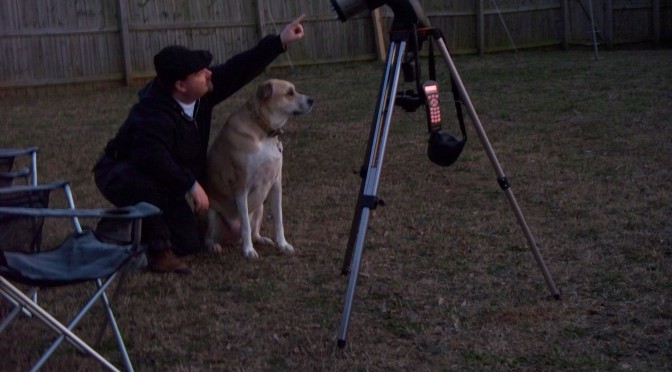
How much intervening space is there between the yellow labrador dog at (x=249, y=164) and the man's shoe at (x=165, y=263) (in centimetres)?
48

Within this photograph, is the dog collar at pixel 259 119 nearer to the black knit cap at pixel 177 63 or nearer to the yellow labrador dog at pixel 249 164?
the yellow labrador dog at pixel 249 164

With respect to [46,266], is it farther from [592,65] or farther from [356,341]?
[592,65]

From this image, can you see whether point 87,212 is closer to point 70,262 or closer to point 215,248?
point 70,262

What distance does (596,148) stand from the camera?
337 inches

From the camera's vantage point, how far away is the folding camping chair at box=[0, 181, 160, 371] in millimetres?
3555

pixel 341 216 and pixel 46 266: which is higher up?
pixel 46 266

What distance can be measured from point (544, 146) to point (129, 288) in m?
4.68

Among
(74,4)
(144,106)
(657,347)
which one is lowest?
(657,347)

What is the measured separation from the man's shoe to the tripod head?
72.1 inches

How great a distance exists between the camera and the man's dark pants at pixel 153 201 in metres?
5.39

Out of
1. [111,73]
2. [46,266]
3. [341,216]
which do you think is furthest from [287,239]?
[111,73]

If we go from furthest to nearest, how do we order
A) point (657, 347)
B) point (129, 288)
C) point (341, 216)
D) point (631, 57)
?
point (631, 57) < point (341, 216) < point (129, 288) < point (657, 347)

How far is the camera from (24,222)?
14.2 ft

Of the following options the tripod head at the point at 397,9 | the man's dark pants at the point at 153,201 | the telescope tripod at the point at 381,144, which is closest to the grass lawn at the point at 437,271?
the man's dark pants at the point at 153,201
